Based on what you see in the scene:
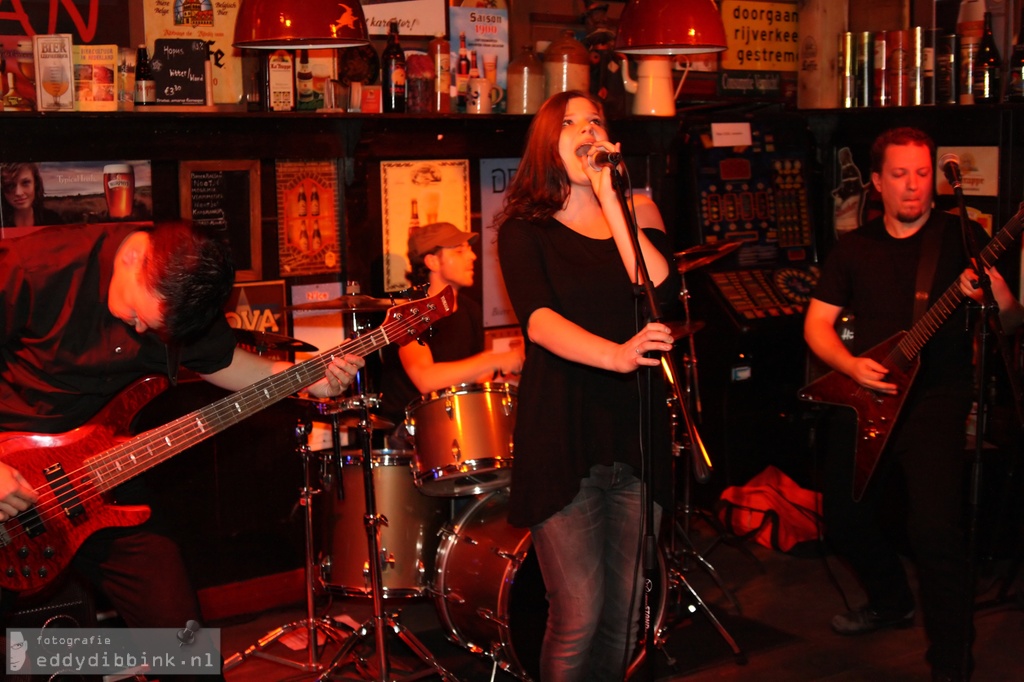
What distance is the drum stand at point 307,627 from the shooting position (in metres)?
4.00

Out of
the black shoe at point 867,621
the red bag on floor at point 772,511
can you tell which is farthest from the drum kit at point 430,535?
the red bag on floor at point 772,511

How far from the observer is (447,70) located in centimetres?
473

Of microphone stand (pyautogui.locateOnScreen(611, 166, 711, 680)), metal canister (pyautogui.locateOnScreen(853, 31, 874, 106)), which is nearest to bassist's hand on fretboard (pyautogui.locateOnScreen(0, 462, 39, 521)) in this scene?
microphone stand (pyautogui.locateOnScreen(611, 166, 711, 680))

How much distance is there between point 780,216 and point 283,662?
3213 millimetres

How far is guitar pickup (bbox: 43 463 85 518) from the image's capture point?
9.36 feet

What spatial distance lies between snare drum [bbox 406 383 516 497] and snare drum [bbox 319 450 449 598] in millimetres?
226

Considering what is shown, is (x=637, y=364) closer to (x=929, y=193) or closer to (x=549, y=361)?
(x=549, y=361)

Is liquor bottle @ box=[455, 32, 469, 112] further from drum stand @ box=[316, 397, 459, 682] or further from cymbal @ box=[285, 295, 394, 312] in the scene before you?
drum stand @ box=[316, 397, 459, 682]

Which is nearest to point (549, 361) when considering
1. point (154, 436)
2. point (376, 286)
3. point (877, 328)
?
point (154, 436)

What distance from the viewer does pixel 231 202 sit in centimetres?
448

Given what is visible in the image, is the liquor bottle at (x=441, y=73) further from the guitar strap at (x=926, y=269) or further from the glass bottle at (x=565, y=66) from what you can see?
the guitar strap at (x=926, y=269)

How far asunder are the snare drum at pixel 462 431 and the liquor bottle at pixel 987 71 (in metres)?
2.78

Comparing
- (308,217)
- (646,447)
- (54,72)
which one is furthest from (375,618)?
(54,72)

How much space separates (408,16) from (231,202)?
3.59 feet
